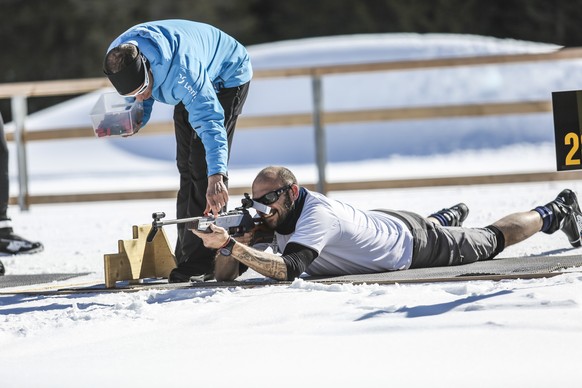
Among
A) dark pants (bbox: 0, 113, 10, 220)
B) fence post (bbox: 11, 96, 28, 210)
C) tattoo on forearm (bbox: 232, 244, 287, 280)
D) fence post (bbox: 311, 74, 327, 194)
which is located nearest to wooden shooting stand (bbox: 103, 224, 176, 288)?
tattoo on forearm (bbox: 232, 244, 287, 280)

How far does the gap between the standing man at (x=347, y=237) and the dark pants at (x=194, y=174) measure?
0.22 metres

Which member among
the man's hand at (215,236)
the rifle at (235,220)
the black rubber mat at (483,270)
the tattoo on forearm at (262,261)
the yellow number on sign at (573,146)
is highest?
the yellow number on sign at (573,146)

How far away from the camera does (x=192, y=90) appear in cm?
430

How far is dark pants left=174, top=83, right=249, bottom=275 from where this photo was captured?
4.79m

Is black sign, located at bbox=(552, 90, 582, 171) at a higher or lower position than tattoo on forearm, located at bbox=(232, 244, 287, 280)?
higher

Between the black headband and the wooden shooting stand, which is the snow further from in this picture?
the black headband

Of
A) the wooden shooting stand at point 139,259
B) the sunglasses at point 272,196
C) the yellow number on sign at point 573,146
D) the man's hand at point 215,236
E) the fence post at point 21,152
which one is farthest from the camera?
the fence post at point 21,152

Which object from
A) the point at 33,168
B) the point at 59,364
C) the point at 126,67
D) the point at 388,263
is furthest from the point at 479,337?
the point at 33,168

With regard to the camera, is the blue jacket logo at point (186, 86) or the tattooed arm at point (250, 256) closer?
the tattooed arm at point (250, 256)

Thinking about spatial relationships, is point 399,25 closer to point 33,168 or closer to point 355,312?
point 33,168

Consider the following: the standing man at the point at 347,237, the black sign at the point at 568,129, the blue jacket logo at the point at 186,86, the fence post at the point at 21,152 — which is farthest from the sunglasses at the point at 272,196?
the fence post at the point at 21,152

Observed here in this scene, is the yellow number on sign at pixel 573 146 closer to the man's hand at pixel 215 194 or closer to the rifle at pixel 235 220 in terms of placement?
the rifle at pixel 235 220

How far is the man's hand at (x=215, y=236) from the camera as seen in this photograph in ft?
13.5

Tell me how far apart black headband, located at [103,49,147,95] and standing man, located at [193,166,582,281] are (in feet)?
1.96
